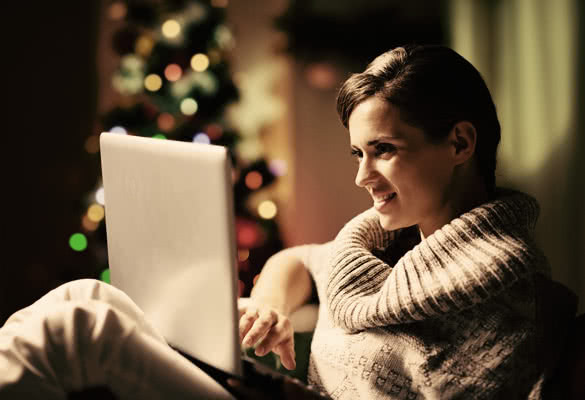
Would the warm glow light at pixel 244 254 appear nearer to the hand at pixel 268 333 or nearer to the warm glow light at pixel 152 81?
the warm glow light at pixel 152 81

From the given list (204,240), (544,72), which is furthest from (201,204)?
(544,72)

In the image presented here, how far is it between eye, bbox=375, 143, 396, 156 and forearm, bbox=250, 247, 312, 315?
47cm

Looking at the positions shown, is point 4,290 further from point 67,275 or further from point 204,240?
point 204,240

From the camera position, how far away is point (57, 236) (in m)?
3.09

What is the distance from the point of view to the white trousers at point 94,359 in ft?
3.18

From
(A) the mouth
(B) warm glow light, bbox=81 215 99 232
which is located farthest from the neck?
(B) warm glow light, bbox=81 215 99 232

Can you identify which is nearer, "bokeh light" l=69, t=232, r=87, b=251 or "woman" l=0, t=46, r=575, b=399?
"woman" l=0, t=46, r=575, b=399

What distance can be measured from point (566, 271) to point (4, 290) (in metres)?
2.50

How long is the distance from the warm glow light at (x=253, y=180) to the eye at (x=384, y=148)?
1791mm

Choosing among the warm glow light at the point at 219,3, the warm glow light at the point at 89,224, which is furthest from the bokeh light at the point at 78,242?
the warm glow light at the point at 219,3

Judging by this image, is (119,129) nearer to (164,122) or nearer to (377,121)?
(164,122)

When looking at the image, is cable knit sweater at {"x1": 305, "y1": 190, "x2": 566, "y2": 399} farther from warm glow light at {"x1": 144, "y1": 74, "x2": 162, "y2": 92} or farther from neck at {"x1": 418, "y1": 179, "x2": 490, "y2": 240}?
warm glow light at {"x1": 144, "y1": 74, "x2": 162, "y2": 92}

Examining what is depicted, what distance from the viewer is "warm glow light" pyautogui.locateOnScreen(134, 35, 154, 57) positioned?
2799 millimetres

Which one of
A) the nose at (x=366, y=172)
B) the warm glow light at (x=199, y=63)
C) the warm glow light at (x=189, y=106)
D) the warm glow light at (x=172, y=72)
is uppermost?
the warm glow light at (x=199, y=63)
